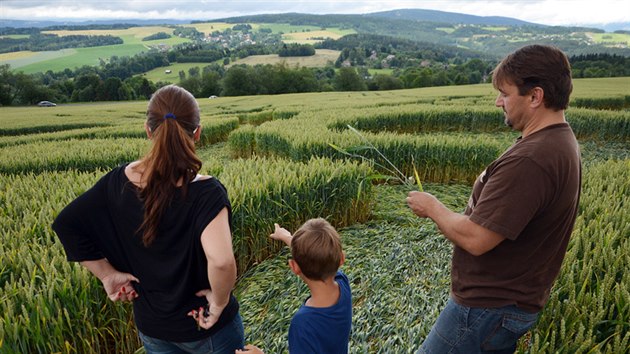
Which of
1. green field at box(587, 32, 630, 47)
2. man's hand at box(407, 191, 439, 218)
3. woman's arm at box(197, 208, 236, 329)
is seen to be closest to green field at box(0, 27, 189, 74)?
woman's arm at box(197, 208, 236, 329)

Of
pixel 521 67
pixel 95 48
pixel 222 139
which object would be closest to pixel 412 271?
pixel 521 67

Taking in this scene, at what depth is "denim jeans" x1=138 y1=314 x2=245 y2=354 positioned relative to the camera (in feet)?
6.18

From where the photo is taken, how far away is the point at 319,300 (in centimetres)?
190

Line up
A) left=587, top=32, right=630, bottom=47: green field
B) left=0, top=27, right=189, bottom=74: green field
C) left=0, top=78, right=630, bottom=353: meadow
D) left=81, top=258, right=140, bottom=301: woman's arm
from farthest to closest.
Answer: left=587, top=32, right=630, bottom=47: green field, left=0, top=27, right=189, bottom=74: green field, left=0, top=78, right=630, bottom=353: meadow, left=81, top=258, right=140, bottom=301: woman's arm

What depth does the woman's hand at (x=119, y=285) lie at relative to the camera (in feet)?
6.36

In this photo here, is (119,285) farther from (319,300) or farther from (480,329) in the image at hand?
(480,329)

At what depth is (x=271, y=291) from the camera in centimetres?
403

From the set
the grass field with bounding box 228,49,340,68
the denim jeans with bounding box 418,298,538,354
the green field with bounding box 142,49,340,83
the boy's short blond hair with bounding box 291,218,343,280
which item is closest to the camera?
the denim jeans with bounding box 418,298,538,354

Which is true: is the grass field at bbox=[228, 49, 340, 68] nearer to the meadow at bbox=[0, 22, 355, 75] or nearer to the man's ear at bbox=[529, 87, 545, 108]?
the meadow at bbox=[0, 22, 355, 75]

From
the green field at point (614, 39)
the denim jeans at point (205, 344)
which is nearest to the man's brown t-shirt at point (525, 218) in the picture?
the denim jeans at point (205, 344)

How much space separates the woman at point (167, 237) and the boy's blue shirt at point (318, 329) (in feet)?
1.20

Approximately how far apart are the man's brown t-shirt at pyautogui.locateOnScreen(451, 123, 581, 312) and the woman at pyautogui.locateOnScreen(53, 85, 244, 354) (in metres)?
1.11

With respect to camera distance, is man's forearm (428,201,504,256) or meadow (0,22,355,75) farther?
meadow (0,22,355,75)

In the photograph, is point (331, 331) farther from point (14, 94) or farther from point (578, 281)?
point (14, 94)
